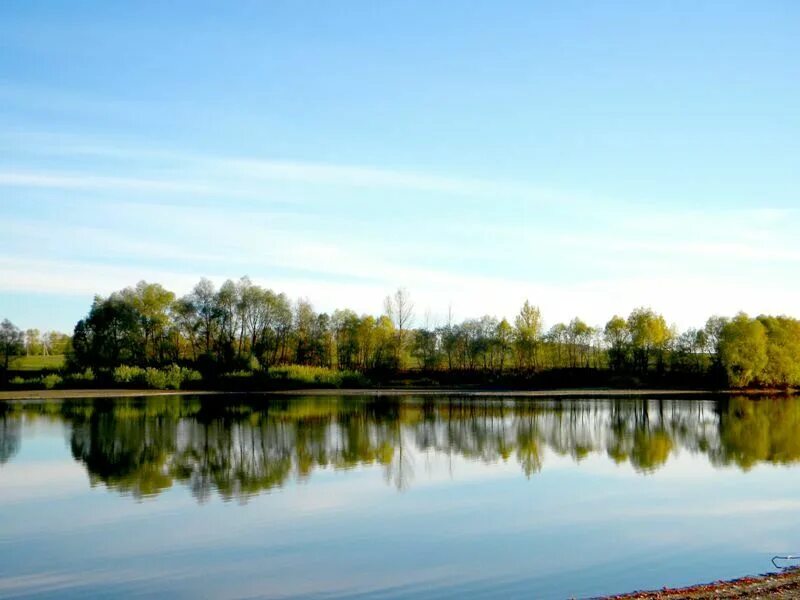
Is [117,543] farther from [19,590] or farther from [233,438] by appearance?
[233,438]

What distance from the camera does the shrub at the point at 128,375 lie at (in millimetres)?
83000

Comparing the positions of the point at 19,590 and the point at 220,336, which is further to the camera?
the point at 220,336

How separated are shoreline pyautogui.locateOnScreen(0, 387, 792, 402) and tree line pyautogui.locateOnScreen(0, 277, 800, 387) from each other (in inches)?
241

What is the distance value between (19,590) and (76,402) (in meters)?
56.8

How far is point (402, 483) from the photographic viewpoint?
26375 millimetres

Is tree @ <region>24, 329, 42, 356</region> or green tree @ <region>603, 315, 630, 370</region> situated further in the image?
tree @ <region>24, 329, 42, 356</region>

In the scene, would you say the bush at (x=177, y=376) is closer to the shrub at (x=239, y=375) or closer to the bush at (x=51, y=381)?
the shrub at (x=239, y=375)

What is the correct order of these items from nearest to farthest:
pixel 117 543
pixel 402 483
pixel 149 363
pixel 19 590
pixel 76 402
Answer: pixel 19 590 < pixel 117 543 < pixel 402 483 < pixel 76 402 < pixel 149 363

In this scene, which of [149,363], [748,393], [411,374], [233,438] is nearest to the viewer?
[233,438]

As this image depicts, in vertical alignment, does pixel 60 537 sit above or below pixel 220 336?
below

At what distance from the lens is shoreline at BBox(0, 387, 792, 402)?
76781mm

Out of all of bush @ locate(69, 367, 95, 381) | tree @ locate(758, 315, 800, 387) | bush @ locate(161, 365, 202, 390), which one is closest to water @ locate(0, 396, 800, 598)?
bush @ locate(161, 365, 202, 390)

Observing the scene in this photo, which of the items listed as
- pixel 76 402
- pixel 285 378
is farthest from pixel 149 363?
pixel 76 402

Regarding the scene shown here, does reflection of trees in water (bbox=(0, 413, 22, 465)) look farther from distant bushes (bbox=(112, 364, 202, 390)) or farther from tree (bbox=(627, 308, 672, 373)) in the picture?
tree (bbox=(627, 308, 672, 373))
